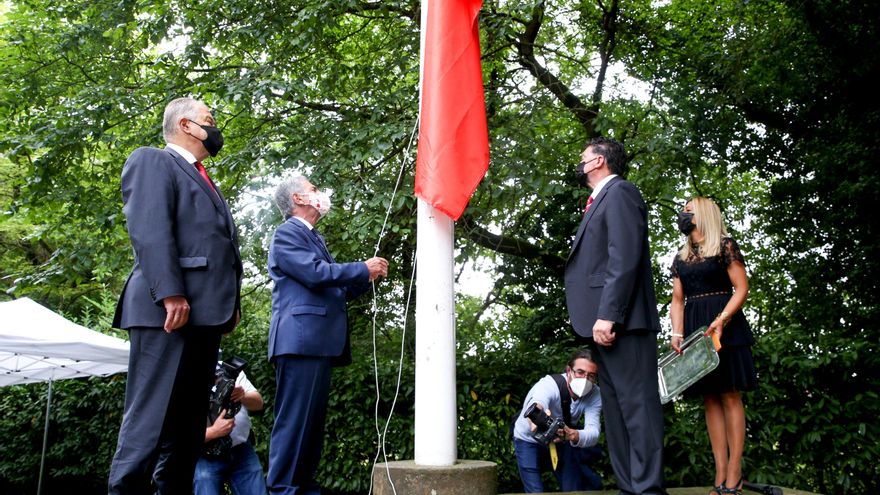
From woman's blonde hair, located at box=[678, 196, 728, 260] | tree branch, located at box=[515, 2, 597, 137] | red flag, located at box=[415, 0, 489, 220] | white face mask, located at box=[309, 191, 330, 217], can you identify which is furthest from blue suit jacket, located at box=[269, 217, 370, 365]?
tree branch, located at box=[515, 2, 597, 137]

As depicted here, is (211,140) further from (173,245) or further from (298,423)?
(298,423)

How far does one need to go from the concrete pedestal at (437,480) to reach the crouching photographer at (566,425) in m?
1.51

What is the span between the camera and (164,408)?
122 inches

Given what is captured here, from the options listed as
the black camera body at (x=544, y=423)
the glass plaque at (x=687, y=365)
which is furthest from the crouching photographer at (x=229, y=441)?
the glass plaque at (x=687, y=365)

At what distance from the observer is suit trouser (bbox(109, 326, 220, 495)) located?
3039mm

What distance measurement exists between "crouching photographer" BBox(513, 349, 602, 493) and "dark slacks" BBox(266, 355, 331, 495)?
1.58 metres

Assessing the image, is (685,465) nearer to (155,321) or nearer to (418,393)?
(418,393)

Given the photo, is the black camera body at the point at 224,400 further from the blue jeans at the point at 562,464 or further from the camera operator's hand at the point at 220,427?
the blue jeans at the point at 562,464

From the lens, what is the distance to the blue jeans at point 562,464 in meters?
5.63

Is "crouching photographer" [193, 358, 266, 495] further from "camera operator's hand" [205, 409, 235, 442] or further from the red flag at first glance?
the red flag

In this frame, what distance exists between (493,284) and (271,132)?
656cm

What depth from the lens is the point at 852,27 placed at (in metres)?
10.7


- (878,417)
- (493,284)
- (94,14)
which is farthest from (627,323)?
(493,284)

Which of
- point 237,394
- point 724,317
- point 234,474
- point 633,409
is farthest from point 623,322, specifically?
point 234,474
